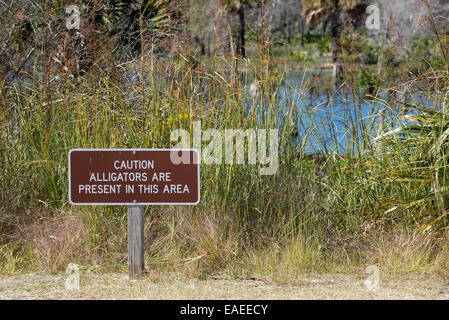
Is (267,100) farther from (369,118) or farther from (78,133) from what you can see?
(78,133)

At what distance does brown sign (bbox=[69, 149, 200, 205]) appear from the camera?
15.5 feet

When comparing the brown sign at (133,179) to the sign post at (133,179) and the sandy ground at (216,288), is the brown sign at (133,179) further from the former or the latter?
the sandy ground at (216,288)

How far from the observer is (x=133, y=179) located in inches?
187

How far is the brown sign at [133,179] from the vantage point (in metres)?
4.72

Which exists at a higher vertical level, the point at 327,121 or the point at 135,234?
the point at 327,121

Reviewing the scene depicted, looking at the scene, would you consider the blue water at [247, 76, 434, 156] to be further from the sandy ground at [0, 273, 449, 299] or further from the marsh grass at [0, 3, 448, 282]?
the sandy ground at [0, 273, 449, 299]

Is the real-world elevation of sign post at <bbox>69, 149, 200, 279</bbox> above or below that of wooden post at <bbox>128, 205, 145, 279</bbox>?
above

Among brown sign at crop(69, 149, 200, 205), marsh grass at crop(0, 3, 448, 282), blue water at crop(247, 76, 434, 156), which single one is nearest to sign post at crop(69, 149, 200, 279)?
brown sign at crop(69, 149, 200, 205)

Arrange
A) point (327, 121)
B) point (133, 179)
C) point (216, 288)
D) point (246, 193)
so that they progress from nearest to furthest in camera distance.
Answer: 1. point (216, 288)
2. point (133, 179)
3. point (246, 193)
4. point (327, 121)

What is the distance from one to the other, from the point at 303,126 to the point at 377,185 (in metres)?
0.86

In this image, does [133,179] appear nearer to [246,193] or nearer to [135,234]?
[135,234]

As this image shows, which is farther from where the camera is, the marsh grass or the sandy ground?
the marsh grass

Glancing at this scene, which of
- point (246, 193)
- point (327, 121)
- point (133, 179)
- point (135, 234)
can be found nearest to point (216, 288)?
point (135, 234)

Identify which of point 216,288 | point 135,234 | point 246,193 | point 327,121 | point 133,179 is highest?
point 327,121
